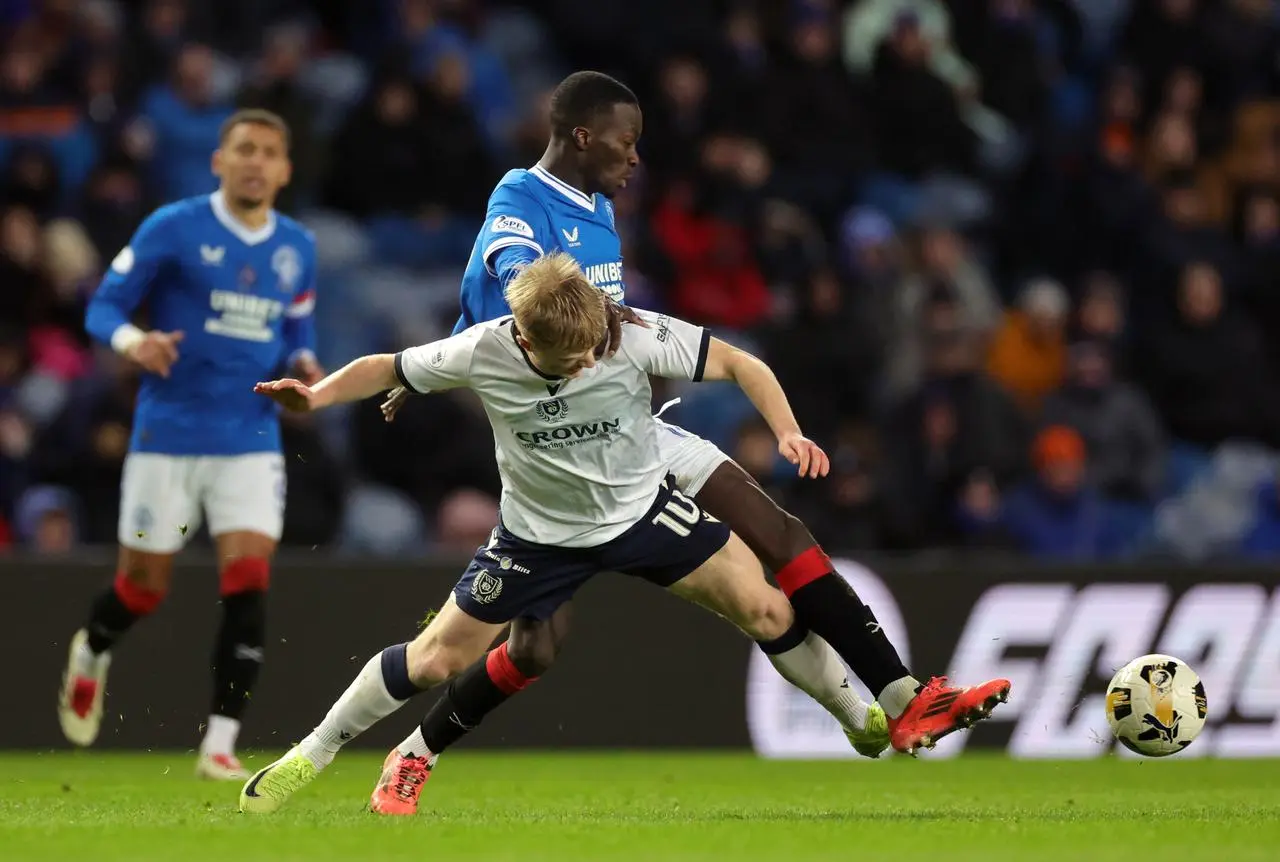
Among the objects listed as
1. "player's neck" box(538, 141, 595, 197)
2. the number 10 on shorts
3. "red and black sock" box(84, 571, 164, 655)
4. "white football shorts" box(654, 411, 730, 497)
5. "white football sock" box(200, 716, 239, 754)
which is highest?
"player's neck" box(538, 141, 595, 197)

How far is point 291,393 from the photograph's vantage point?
661 cm

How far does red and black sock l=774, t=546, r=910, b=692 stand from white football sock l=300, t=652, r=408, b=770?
4.51 feet

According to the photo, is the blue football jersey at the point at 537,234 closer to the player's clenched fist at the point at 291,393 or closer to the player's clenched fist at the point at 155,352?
the player's clenched fist at the point at 291,393

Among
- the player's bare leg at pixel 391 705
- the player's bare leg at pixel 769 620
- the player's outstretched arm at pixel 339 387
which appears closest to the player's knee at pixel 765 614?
the player's bare leg at pixel 769 620

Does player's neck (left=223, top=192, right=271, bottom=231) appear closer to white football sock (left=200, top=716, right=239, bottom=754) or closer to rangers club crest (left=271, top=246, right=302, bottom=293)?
rangers club crest (left=271, top=246, right=302, bottom=293)

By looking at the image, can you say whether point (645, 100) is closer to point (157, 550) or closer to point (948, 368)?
point (948, 368)

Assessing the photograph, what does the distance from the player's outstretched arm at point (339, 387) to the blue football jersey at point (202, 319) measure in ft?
7.66

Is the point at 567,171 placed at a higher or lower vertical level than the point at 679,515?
higher

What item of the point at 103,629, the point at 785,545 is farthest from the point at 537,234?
the point at 103,629

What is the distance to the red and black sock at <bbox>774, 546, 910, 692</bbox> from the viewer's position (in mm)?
7020

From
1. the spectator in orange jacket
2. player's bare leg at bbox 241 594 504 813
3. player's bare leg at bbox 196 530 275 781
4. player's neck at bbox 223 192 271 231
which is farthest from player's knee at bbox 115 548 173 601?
the spectator in orange jacket

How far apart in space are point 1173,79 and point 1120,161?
0.97 m

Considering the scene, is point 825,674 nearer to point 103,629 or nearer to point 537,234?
point 537,234

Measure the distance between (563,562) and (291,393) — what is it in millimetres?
1057
